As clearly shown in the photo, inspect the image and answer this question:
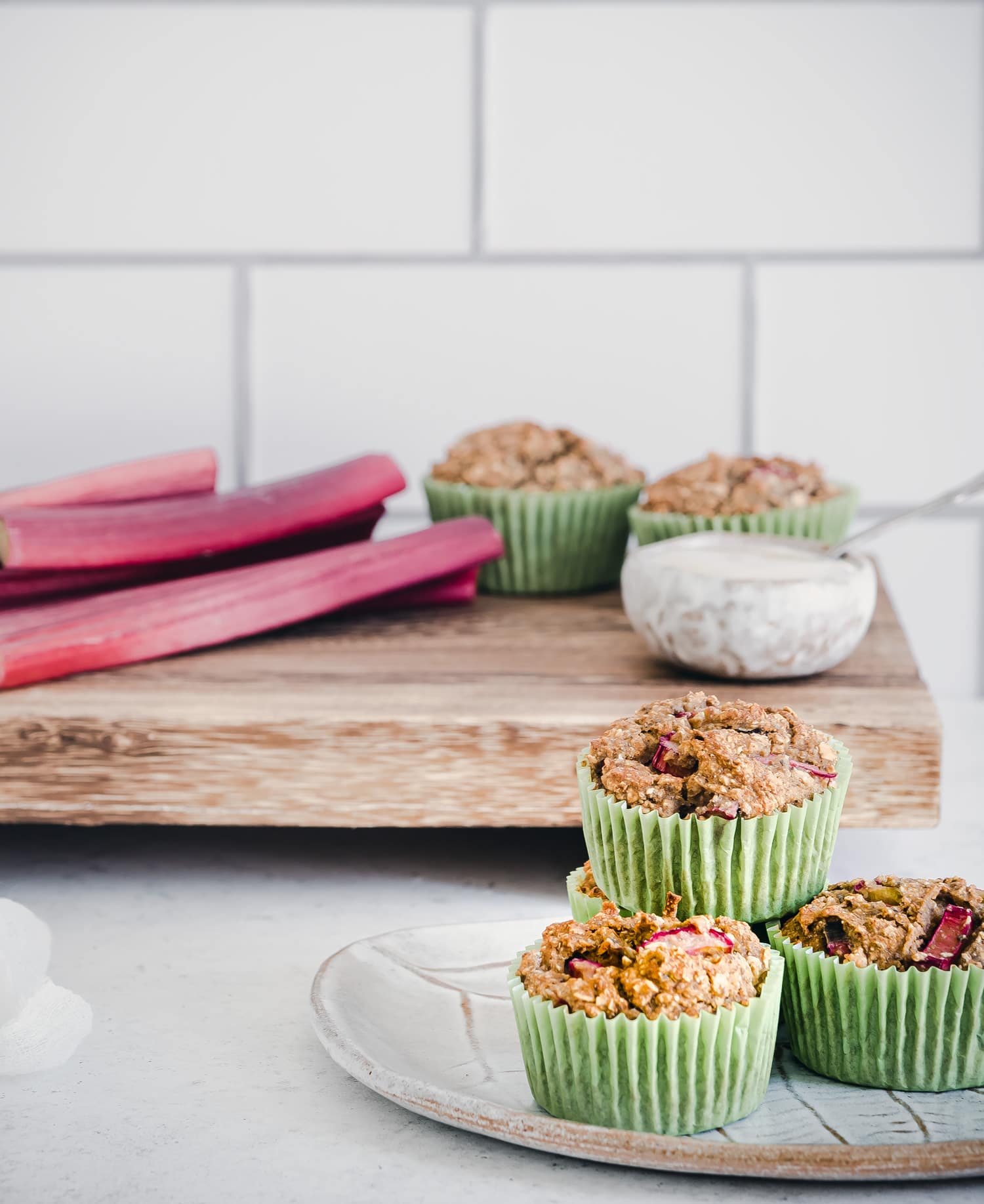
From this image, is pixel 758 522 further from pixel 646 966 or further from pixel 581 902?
pixel 646 966

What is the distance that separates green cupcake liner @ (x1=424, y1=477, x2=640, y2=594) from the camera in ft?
4.52

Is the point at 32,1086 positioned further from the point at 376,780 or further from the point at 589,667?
the point at 589,667

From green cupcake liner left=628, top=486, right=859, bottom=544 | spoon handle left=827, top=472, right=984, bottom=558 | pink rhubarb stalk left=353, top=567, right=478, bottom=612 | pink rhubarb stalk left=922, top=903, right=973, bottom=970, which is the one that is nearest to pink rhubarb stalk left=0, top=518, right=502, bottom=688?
pink rhubarb stalk left=353, top=567, right=478, bottom=612

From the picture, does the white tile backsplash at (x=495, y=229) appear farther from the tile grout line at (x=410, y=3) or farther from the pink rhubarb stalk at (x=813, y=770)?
the pink rhubarb stalk at (x=813, y=770)

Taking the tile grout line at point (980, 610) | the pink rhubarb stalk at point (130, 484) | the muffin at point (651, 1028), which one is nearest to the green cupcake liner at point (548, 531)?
the pink rhubarb stalk at point (130, 484)

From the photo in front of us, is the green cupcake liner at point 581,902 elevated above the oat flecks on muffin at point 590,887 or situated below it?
below

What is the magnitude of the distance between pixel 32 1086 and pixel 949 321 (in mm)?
1250

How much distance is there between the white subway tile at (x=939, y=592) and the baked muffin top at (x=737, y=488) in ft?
1.21

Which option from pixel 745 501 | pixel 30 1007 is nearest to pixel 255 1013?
pixel 30 1007

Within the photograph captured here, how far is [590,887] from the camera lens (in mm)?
826

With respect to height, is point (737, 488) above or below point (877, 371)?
below

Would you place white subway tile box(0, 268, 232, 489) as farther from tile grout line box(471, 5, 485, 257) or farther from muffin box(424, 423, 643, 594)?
muffin box(424, 423, 643, 594)

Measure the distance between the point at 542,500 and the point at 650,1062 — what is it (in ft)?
2.49

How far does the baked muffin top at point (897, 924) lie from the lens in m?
0.72
